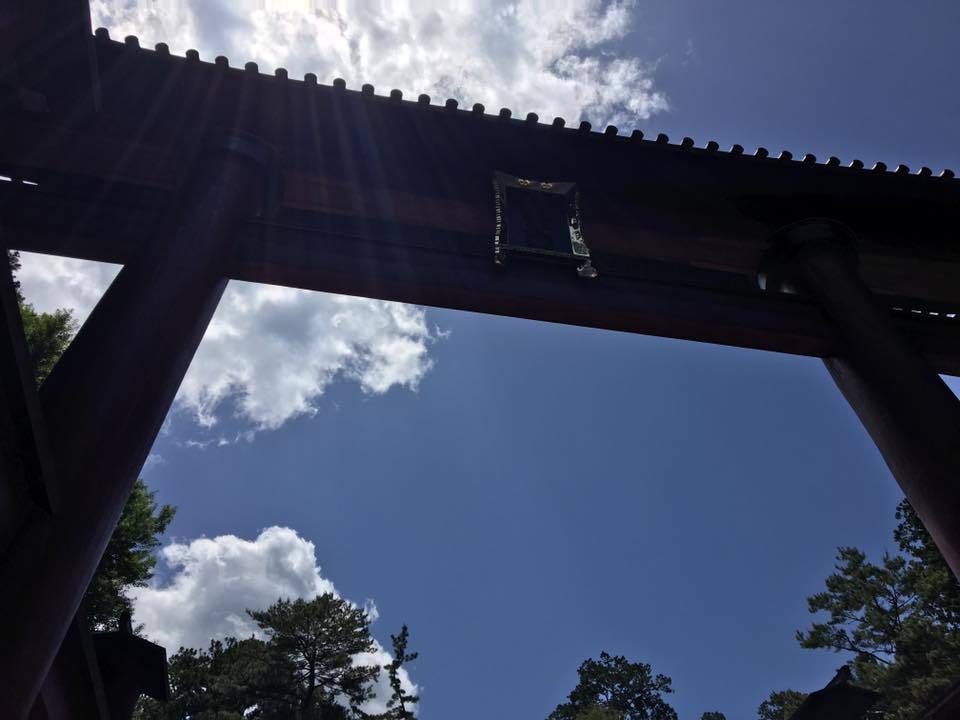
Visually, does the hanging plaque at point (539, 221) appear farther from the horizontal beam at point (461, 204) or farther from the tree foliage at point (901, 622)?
the tree foliage at point (901, 622)

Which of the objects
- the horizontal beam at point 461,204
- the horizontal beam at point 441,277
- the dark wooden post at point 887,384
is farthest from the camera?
the horizontal beam at point 461,204

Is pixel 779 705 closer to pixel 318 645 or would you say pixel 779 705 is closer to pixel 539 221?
pixel 318 645

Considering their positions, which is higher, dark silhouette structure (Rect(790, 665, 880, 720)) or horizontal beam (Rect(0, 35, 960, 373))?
horizontal beam (Rect(0, 35, 960, 373))

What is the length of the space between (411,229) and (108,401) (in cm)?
350

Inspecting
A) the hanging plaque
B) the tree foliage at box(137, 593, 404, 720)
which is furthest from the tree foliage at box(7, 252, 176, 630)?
the hanging plaque

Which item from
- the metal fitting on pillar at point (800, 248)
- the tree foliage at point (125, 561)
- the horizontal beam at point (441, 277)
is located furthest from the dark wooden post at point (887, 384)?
the tree foliage at point (125, 561)

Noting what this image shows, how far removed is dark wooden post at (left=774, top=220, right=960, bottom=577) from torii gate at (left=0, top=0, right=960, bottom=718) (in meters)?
0.02

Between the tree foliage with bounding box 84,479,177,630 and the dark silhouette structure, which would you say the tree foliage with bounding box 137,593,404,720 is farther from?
the dark silhouette structure

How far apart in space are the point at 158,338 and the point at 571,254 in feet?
12.7

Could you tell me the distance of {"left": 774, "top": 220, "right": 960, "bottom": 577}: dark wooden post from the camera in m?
4.57

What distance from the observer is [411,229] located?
6406 millimetres

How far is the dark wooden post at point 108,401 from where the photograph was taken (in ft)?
9.43

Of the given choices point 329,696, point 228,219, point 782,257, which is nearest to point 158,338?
point 228,219

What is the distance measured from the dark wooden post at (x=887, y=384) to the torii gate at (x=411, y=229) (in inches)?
0.8
